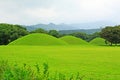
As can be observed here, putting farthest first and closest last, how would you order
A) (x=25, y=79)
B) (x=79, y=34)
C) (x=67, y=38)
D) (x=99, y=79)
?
(x=79, y=34) → (x=67, y=38) → (x=99, y=79) → (x=25, y=79)

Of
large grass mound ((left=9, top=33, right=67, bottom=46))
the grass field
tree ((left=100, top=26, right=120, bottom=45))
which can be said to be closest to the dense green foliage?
large grass mound ((left=9, top=33, right=67, bottom=46))

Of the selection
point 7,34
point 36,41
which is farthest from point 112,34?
point 7,34

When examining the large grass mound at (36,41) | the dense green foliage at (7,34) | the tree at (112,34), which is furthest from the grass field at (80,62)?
the dense green foliage at (7,34)

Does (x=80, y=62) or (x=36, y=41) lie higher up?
(x=80, y=62)

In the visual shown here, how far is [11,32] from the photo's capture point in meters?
90.2

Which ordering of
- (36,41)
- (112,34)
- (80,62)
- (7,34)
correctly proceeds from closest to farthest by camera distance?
(80,62) → (36,41) → (112,34) → (7,34)

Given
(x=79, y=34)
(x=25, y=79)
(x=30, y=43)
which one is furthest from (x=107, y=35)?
(x=25, y=79)

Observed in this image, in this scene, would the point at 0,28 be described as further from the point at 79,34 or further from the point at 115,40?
the point at 79,34

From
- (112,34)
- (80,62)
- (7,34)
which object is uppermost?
(112,34)

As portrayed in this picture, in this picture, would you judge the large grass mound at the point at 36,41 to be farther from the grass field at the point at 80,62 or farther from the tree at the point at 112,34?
the grass field at the point at 80,62

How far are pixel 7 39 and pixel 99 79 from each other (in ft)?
253

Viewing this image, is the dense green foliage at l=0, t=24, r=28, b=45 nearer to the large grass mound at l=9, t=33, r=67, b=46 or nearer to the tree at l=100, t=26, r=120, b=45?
the large grass mound at l=9, t=33, r=67, b=46

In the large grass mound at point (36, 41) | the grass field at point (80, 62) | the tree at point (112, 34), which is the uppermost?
the tree at point (112, 34)

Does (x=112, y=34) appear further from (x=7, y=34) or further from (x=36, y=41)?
(x=7, y=34)
